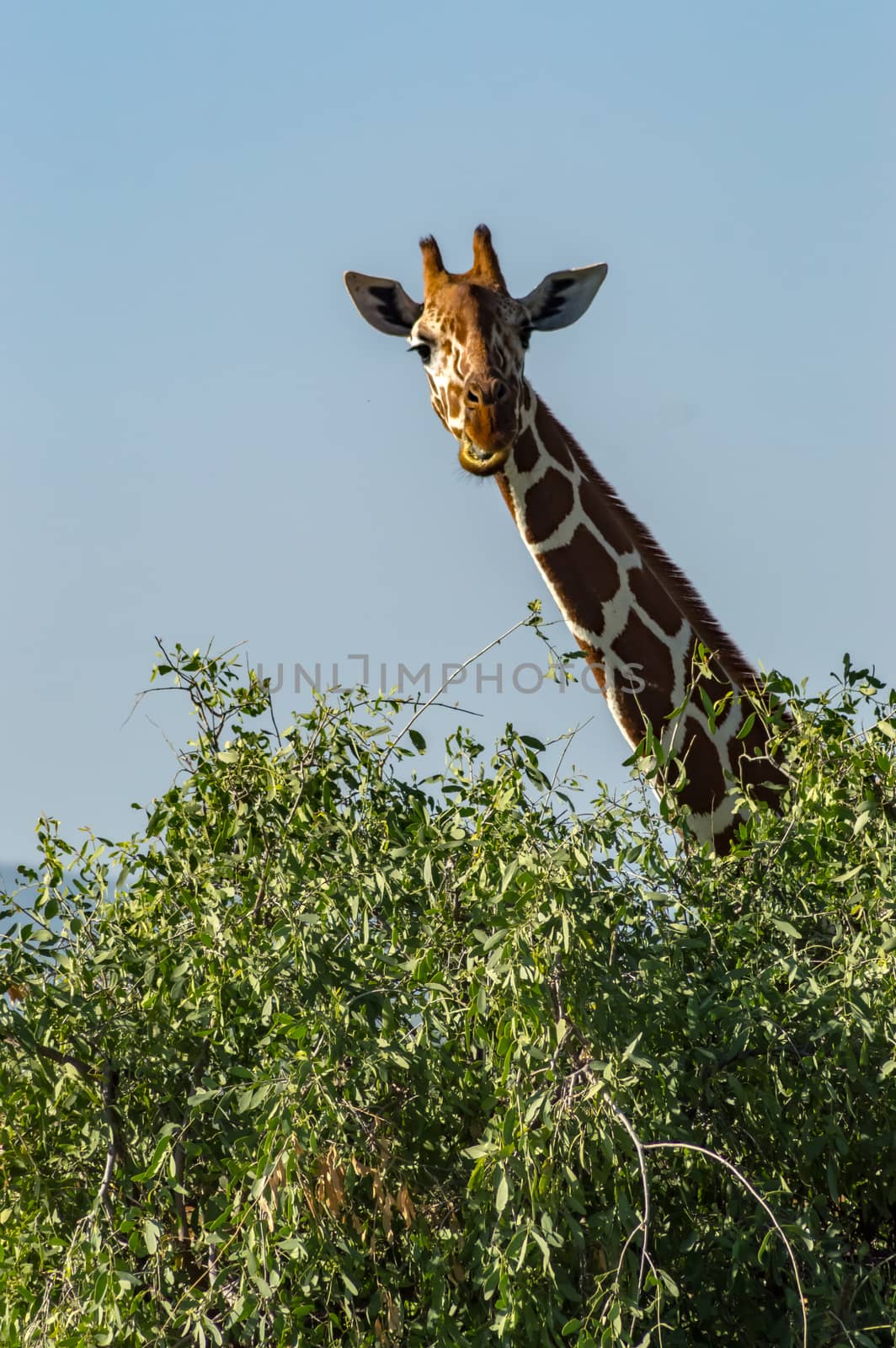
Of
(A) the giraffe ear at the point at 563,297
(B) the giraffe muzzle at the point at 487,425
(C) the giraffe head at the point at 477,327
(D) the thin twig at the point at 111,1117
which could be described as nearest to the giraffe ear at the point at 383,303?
(C) the giraffe head at the point at 477,327

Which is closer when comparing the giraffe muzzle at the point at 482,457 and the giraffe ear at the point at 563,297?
the giraffe muzzle at the point at 482,457

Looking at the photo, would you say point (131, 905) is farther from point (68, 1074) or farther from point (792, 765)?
point (792, 765)

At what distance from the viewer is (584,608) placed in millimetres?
6594

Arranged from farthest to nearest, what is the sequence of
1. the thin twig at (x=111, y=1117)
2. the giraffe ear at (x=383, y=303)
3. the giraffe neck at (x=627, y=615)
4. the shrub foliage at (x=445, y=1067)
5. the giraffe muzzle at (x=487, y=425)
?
the giraffe ear at (x=383, y=303) < the giraffe neck at (x=627, y=615) < the giraffe muzzle at (x=487, y=425) < the thin twig at (x=111, y=1117) < the shrub foliage at (x=445, y=1067)

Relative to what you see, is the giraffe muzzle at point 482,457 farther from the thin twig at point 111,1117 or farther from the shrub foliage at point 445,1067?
the thin twig at point 111,1117

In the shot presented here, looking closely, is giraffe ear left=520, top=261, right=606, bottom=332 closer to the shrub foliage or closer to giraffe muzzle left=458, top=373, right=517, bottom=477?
giraffe muzzle left=458, top=373, right=517, bottom=477

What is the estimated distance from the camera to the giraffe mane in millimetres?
6898

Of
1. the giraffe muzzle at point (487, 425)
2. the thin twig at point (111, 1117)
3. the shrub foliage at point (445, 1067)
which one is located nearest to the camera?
the shrub foliage at point (445, 1067)

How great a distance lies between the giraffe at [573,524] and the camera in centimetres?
638

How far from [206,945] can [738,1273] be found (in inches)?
50.3

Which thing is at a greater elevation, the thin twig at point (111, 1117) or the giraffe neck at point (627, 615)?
the giraffe neck at point (627, 615)

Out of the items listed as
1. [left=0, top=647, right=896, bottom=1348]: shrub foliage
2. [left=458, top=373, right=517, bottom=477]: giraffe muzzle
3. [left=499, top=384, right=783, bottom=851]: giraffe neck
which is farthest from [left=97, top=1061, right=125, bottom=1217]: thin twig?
[left=458, top=373, right=517, bottom=477]: giraffe muzzle

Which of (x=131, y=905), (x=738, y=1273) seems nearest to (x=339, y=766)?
(x=131, y=905)

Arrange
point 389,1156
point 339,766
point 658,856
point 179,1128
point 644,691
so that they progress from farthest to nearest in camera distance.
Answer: point 644,691
point 339,766
point 658,856
point 179,1128
point 389,1156
